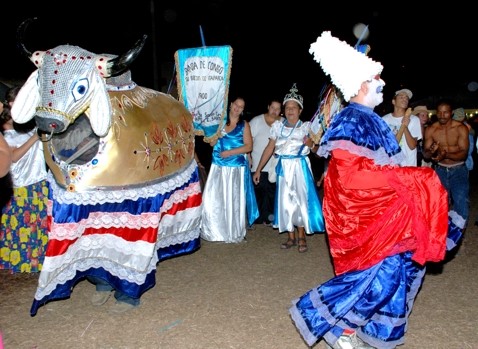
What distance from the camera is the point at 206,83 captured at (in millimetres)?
5965

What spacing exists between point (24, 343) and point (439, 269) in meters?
4.07

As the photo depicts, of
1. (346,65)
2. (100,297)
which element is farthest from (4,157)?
(100,297)

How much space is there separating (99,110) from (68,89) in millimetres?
264

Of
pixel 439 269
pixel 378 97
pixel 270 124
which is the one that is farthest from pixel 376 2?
pixel 378 97

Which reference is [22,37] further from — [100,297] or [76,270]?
[100,297]

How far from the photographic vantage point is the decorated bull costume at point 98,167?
384cm

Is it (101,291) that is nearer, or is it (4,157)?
A: (4,157)

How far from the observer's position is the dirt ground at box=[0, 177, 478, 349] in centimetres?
391

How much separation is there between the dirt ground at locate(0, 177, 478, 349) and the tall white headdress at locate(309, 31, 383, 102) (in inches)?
76.2

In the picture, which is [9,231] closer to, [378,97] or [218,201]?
[218,201]

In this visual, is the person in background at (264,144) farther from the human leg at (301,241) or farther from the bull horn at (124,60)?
the bull horn at (124,60)

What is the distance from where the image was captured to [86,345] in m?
3.84

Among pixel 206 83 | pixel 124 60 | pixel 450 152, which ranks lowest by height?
pixel 450 152

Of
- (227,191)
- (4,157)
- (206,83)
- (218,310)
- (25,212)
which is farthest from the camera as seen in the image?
(227,191)
